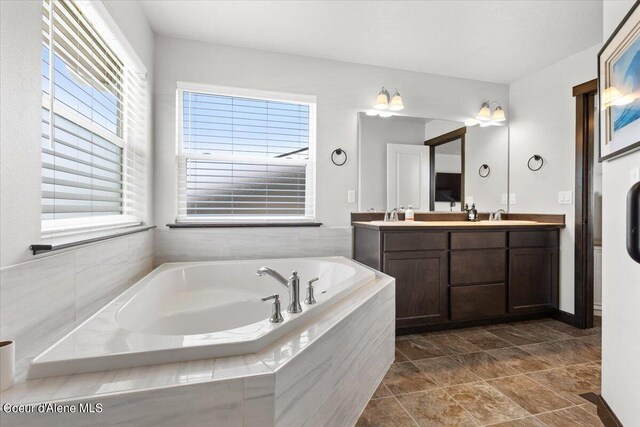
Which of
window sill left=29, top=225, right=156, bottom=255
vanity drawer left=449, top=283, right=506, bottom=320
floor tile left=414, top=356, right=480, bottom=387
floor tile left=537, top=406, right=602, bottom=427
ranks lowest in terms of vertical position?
floor tile left=537, top=406, right=602, bottom=427

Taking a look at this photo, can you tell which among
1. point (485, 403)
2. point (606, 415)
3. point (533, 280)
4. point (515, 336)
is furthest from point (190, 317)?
point (533, 280)

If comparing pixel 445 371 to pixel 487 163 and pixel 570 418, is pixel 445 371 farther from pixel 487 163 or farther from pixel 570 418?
pixel 487 163

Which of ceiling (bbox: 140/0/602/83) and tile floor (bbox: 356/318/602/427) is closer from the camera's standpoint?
tile floor (bbox: 356/318/602/427)

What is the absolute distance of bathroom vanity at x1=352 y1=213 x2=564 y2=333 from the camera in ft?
8.38

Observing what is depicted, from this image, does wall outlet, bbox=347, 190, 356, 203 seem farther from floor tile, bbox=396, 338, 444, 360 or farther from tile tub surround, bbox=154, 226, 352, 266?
floor tile, bbox=396, 338, 444, 360

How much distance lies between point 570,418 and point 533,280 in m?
1.59

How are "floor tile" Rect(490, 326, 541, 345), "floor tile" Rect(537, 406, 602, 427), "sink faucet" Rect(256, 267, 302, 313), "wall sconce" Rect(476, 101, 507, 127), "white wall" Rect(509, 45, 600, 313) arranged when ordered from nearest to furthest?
"sink faucet" Rect(256, 267, 302, 313), "floor tile" Rect(537, 406, 602, 427), "floor tile" Rect(490, 326, 541, 345), "white wall" Rect(509, 45, 600, 313), "wall sconce" Rect(476, 101, 507, 127)

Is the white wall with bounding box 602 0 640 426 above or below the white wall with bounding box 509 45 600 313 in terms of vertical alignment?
below

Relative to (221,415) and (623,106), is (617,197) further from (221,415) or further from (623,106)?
(221,415)

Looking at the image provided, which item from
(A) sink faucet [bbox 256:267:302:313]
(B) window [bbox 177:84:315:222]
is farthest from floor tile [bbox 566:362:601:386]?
(B) window [bbox 177:84:315:222]

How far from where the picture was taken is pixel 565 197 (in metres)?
2.94

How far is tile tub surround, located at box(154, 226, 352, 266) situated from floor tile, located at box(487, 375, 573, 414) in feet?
4.90

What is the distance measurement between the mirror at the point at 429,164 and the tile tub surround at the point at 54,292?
2.05 meters

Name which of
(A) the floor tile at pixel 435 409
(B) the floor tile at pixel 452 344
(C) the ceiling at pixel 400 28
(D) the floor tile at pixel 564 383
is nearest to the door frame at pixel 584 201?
(C) the ceiling at pixel 400 28
